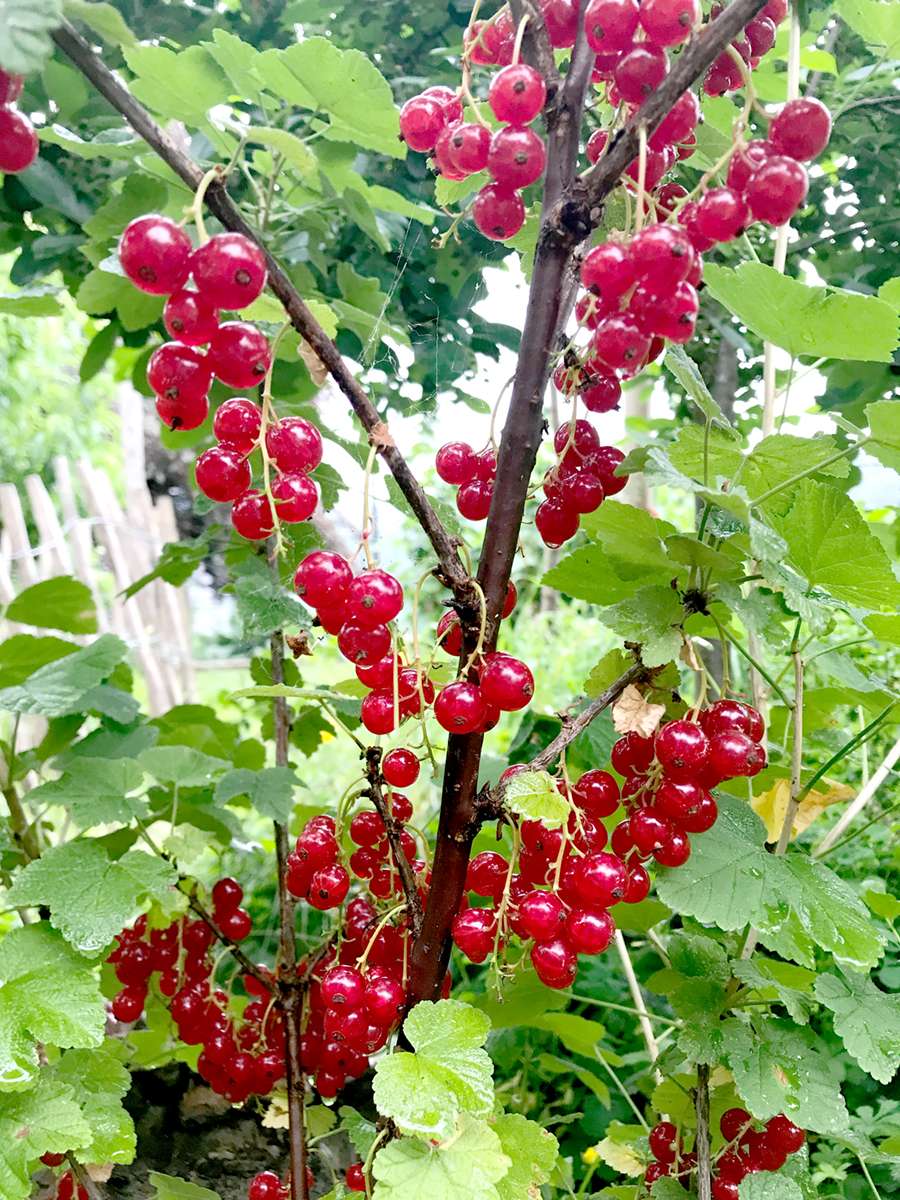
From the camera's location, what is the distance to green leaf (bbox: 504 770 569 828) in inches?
18.8

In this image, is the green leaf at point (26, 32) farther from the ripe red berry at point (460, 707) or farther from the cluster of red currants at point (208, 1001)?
the cluster of red currants at point (208, 1001)

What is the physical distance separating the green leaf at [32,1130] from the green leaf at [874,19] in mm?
1000

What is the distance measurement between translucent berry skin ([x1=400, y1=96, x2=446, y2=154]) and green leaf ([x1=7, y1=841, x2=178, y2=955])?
52 centimetres

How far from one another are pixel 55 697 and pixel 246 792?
18cm

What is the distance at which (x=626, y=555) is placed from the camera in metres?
0.58

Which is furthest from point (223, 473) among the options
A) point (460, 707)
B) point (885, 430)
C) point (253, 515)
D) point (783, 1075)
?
point (783, 1075)

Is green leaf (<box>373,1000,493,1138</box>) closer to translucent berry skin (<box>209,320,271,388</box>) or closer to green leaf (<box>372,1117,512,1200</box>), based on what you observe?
green leaf (<box>372,1117,512,1200</box>)

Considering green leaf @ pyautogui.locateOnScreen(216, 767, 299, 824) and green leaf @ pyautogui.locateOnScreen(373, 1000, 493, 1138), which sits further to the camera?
green leaf @ pyautogui.locateOnScreen(216, 767, 299, 824)

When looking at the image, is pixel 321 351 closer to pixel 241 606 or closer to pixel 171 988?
pixel 241 606

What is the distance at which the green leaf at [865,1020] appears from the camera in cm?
59

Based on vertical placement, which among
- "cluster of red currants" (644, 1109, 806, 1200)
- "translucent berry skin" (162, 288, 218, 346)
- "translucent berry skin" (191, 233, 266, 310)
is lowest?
"cluster of red currants" (644, 1109, 806, 1200)

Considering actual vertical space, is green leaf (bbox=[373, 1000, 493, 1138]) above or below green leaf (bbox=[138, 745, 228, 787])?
below

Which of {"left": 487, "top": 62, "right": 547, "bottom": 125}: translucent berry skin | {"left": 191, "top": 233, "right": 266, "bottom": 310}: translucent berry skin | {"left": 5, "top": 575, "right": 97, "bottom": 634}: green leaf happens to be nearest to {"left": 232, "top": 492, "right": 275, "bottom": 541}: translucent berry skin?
{"left": 191, "top": 233, "right": 266, "bottom": 310}: translucent berry skin

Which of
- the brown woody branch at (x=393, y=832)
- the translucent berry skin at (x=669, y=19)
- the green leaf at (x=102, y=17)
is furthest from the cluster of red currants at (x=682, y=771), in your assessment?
the green leaf at (x=102, y=17)
